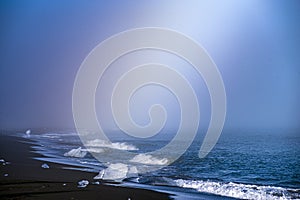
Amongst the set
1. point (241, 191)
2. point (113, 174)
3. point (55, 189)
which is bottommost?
point (241, 191)

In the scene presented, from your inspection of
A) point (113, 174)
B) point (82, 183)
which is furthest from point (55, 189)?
point (113, 174)

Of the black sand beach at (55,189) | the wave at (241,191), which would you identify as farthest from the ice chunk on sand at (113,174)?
the wave at (241,191)

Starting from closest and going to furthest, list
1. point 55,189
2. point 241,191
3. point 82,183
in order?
point 55,189 < point 82,183 < point 241,191

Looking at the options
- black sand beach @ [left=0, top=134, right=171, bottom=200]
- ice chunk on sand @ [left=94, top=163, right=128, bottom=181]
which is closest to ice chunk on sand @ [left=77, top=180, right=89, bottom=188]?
black sand beach @ [left=0, top=134, right=171, bottom=200]

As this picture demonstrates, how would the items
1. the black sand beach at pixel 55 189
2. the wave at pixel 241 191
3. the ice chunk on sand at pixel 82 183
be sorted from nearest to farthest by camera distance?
the black sand beach at pixel 55 189 < the ice chunk on sand at pixel 82 183 < the wave at pixel 241 191

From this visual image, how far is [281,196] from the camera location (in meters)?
15.8

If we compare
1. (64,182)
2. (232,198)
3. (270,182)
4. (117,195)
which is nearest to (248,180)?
(270,182)

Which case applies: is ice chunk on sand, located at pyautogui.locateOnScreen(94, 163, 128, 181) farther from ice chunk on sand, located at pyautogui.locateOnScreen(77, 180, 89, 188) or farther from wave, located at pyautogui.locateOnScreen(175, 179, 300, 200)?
wave, located at pyautogui.locateOnScreen(175, 179, 300, 200)

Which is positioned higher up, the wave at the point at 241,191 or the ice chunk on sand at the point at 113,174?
the ice chunk on sand at the point at 113,174

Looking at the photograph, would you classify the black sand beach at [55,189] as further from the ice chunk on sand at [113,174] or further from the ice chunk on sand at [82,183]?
the ice chunk on sand at [113,174]

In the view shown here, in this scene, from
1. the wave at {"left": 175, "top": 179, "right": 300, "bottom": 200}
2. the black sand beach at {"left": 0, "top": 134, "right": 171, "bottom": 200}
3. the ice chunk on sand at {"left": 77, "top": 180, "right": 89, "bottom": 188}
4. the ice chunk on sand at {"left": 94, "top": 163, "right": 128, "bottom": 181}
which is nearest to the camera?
the black sand beach at {"left": 0, "top": 134, "right": 171, "bottom": 200}

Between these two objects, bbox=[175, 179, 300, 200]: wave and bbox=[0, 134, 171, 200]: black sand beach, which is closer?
bbox=[0, 134, 171, 200]: black sand beach

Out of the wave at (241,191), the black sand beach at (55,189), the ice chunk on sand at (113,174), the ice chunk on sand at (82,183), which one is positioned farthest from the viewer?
the ice chunk on sand at (113,174)

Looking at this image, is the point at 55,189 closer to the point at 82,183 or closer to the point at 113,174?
the point at 82,183
